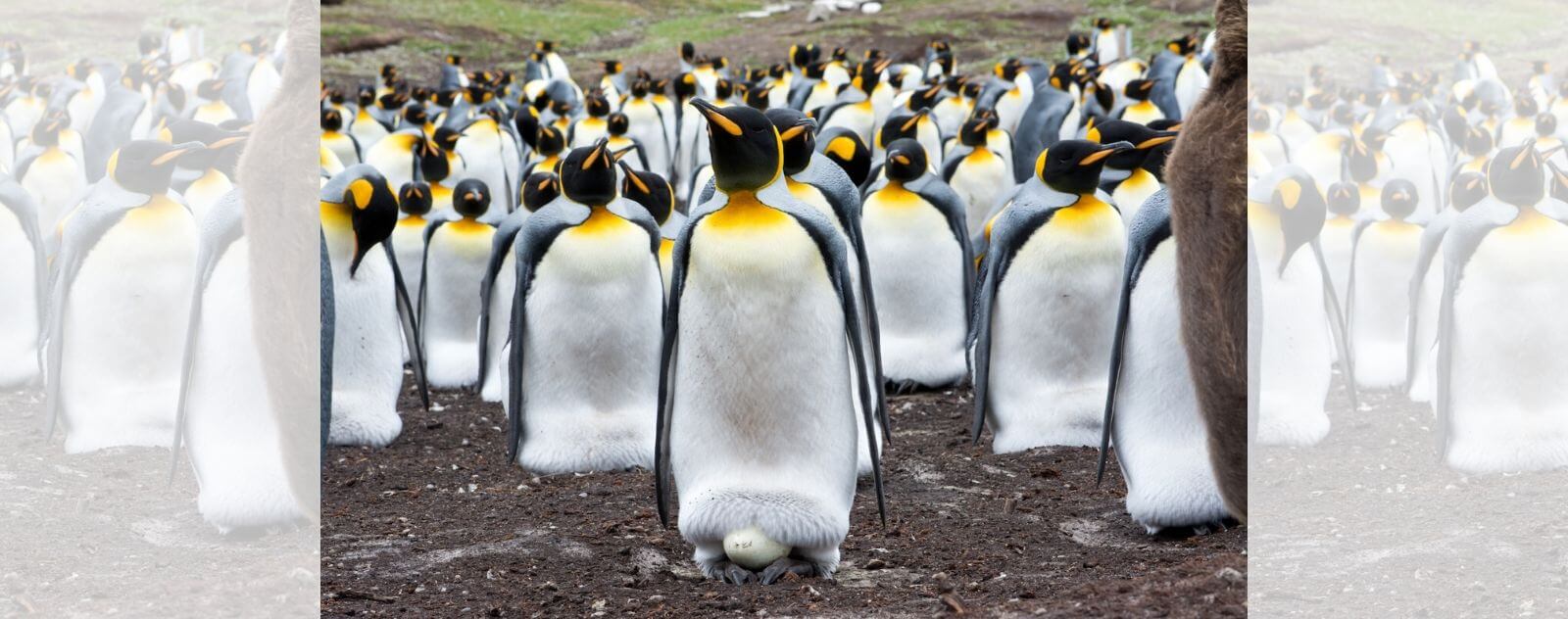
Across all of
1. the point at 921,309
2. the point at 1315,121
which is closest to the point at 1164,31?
the point at 1315,121

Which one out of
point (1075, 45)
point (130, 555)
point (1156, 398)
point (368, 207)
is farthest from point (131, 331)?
point (1075, 45)

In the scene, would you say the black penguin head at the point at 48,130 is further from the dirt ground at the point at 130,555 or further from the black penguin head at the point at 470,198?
the dirt ground at the point at 130,555

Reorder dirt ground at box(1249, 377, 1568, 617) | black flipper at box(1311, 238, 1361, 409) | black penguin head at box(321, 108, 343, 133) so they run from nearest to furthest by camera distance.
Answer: dirt ground at box(1249, 377, 1568, 617) → black flipper at box(1311, 238, 1361, 409) → black penguin head at box(321, 108, 343, 133)

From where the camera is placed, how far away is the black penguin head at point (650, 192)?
589 centimetres

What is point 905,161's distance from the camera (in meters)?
6.27

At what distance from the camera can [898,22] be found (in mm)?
28781

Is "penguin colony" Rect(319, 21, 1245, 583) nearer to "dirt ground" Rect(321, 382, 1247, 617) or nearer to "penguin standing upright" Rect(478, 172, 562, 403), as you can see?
"penguin standing upright" Rect(478, 172, 562, 403)

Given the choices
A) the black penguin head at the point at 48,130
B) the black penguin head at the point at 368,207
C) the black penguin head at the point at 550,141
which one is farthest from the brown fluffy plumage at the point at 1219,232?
the black penguin head at the point at 550,141

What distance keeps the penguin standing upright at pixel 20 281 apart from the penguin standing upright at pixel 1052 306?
3247mm

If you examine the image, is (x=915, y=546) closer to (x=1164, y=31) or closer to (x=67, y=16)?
(x=67, y=16)

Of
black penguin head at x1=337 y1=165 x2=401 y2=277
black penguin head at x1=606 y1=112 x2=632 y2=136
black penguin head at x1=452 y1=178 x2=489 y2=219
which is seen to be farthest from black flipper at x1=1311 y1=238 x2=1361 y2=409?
black penguin head at x1=606 y1=112 x2=632 y2=136

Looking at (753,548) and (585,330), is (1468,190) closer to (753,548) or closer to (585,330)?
(753,548)

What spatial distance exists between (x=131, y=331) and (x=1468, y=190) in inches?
159

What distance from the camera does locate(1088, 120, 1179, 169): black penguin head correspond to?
17.4ft
